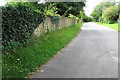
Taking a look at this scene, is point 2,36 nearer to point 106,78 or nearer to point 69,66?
point 69,66

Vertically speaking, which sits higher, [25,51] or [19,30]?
[19,30]

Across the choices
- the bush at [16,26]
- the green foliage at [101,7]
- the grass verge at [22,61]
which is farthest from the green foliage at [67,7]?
the green foliage at [101,7]

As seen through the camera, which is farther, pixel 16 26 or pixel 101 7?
pixel 101 7

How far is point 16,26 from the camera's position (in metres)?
6.50

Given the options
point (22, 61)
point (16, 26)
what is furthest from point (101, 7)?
point (22, 61)

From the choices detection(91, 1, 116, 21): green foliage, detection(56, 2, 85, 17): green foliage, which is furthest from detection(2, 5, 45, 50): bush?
detection(91, 1, 116, 21): green foliage

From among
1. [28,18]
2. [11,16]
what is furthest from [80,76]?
[28,18]

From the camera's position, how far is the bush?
5777 millimetres

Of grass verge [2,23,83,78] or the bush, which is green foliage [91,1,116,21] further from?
grass verge [2,23,83,78]

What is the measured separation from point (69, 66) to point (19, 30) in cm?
270

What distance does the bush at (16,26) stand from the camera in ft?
19.0

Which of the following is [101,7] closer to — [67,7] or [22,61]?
[67,7]

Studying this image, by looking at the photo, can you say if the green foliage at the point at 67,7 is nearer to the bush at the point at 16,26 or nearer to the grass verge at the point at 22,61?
the bush at the point at 16,26

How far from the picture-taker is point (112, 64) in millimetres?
6031
